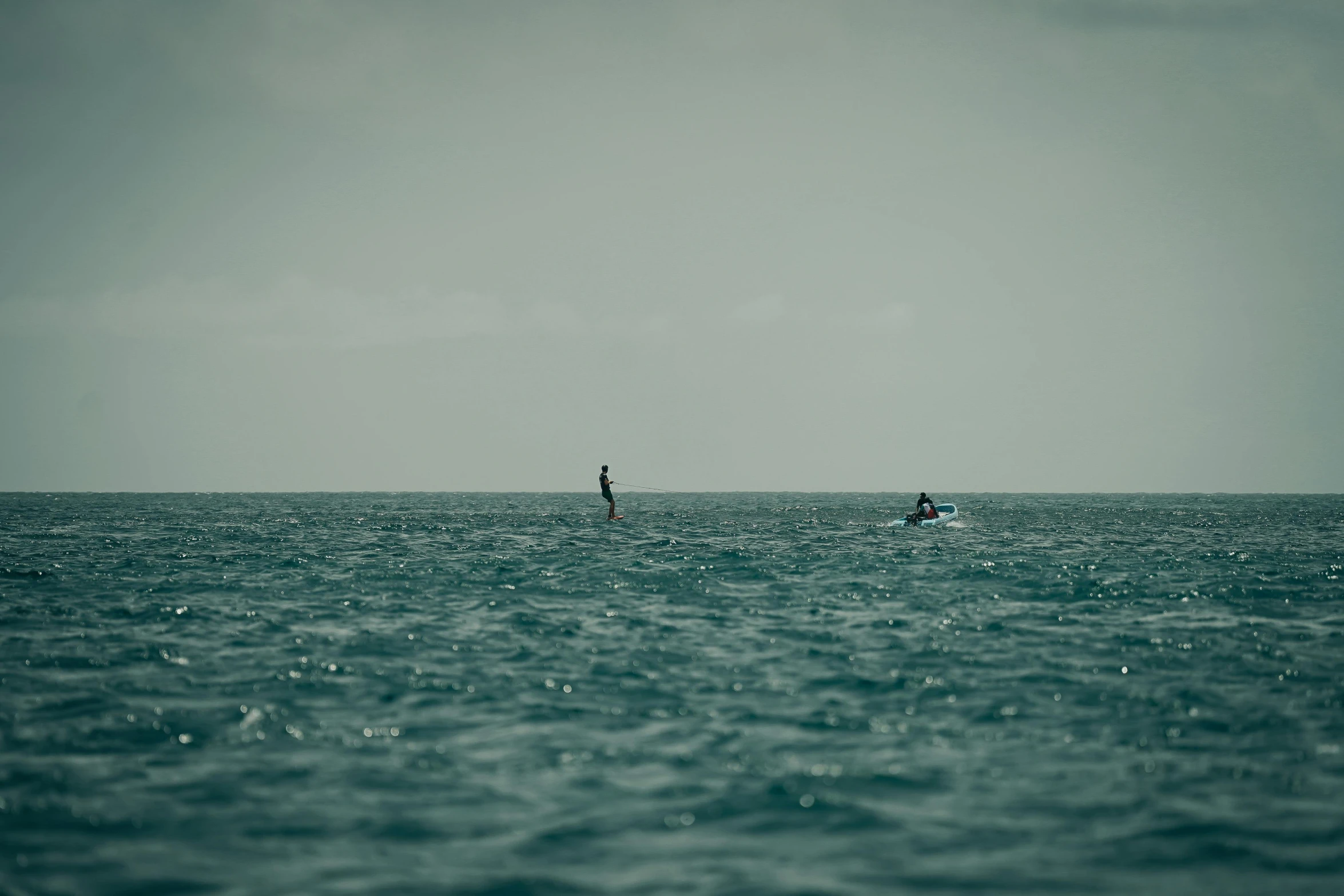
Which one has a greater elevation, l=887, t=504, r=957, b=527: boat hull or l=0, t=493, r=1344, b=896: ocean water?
l=887, t=504, r=957, b=527: boat hull

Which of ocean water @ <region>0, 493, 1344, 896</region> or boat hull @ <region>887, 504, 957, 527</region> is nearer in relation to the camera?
ocean water @ <region>0, 493, 1344, 896</region>

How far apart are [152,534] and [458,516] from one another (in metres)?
29.5

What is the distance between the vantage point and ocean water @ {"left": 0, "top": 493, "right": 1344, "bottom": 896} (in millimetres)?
7922

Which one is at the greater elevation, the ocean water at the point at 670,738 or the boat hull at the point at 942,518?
the boat hull at the point at 942,518

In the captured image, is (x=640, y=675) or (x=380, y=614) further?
(x=380, y=614)

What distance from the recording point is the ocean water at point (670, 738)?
792cm

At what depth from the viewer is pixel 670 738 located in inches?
445

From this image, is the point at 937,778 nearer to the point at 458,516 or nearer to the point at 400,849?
the point at 400,849

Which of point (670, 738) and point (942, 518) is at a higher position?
point (942, 518)

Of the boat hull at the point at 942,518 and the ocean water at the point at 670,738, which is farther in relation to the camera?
the boat hull at the point at 942,518

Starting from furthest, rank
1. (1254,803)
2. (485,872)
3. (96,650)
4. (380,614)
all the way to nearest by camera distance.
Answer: (380,614)
(96,650)
(1254,803)
(485,872)

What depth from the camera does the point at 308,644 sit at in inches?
675

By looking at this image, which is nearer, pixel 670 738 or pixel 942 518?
pixel 670 738

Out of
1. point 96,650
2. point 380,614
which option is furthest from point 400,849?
point 380,614
